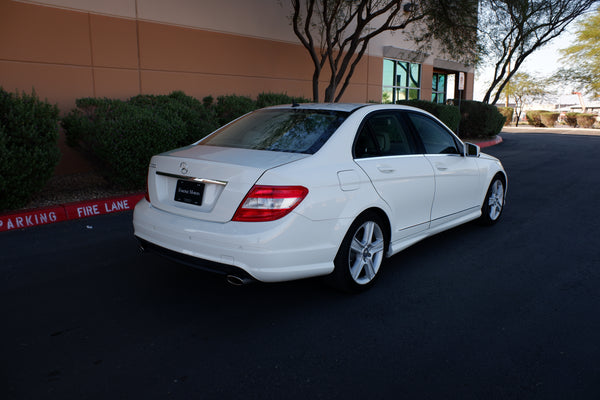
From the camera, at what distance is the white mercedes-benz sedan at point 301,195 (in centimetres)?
336

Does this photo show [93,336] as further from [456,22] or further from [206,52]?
[456,22]

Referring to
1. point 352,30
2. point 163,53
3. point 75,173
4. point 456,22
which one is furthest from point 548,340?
point 352,30

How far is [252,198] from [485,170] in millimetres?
3660

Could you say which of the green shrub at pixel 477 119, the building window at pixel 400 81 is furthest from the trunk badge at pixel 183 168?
the green shrub at pixel 477 119

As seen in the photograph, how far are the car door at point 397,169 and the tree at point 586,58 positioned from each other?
3986cm

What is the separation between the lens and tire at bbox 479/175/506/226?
20.1 feet

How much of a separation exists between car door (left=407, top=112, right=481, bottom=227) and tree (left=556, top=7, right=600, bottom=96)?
38.8 m

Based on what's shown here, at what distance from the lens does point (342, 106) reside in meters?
4.56

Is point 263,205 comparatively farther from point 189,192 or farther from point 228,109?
point 228,109

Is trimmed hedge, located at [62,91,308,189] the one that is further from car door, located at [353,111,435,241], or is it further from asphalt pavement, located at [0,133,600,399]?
car door, located at [353,111,435,241]

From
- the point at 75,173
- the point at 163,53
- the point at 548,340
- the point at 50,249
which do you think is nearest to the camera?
the point at 548,340

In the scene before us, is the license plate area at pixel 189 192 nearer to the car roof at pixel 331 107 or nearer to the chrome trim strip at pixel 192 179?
the chrome trim strip at pixel 192 179

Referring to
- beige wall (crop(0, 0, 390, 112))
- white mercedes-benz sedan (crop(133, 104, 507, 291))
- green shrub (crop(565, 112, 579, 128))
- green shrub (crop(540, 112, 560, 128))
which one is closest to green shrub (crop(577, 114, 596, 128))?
green shrub (crop(565, 112, 579, 128))

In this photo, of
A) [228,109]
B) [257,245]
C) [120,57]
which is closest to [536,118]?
[228,109]
